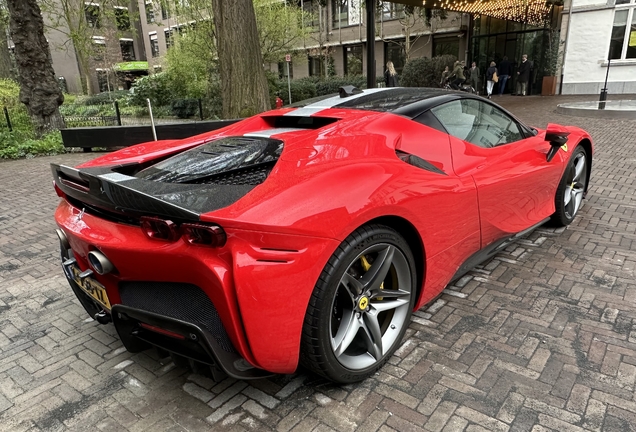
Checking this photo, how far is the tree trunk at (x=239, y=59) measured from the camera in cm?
924

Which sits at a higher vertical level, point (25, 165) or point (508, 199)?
point (508, 199)

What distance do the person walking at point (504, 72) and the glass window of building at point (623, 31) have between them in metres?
3.88

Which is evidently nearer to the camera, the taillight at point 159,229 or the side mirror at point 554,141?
the taillight at point 159,229

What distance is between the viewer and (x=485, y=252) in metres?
3.06

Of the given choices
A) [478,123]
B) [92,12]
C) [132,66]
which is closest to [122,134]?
[478,123]

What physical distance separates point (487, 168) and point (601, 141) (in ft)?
24.9

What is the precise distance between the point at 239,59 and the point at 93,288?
8.16m

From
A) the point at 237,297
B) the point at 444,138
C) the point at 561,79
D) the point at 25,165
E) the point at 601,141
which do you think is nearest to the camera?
the point at 237,297

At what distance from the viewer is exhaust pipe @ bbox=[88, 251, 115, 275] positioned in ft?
6.64

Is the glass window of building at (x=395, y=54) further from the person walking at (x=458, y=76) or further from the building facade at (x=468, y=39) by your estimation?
the person walking at (x=458, y=76)

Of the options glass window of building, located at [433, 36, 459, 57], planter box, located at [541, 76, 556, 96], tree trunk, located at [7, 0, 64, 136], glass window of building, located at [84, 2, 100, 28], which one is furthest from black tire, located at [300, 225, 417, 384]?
glass window of building, located at [84, 2, 100, 28]

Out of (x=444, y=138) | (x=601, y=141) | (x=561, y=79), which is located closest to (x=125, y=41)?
(x=561, y=79)

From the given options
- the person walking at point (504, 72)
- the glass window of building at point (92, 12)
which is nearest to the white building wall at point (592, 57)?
the person walking at point (504, 72)

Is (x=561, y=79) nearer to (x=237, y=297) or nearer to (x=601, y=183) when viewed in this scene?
(x=601, y=183)
